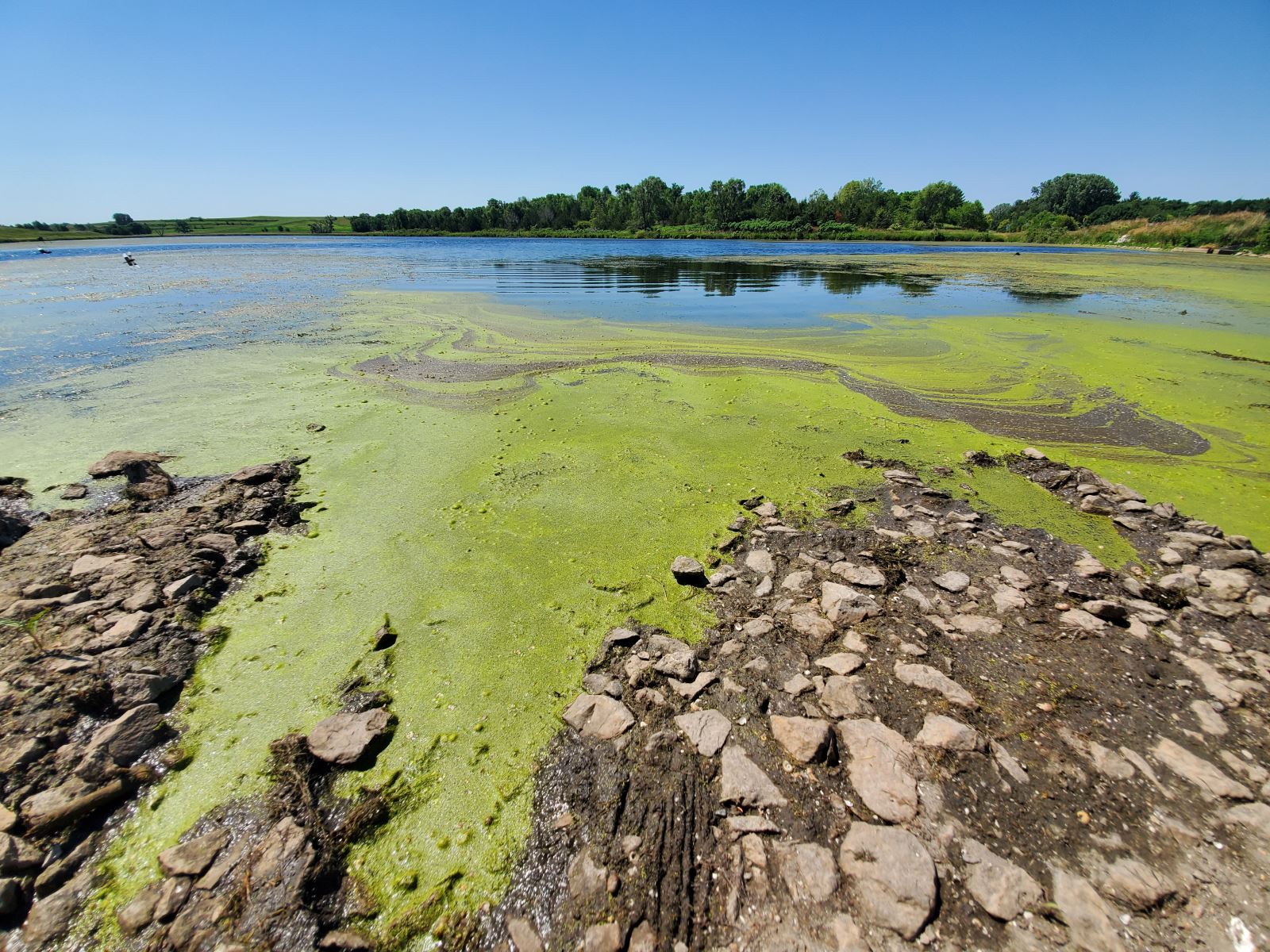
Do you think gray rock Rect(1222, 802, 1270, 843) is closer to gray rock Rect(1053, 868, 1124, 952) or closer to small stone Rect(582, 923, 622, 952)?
gray rock Rect(1053, 868, 1124, 952)

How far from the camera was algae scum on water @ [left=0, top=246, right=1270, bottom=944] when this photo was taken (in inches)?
72.6

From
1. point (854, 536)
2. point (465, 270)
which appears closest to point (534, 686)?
point (854, 536)

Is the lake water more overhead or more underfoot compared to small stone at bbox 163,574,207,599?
more overhead

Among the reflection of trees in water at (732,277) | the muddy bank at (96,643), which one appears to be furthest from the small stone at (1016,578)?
the reflection of trees in water at (732,277)

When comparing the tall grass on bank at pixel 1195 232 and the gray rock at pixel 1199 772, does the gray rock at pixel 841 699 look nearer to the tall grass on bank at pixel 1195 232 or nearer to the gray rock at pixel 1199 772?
the gray rock at pixel 1199 772

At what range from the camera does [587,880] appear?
1.48m

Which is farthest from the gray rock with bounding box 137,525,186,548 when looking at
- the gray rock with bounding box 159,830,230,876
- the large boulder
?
the gray rock with bounding box 159,830,230,876

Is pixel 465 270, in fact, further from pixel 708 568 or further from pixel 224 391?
pixel 708 568

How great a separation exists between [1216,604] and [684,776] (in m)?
2.93

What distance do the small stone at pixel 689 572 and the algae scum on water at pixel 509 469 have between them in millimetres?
99

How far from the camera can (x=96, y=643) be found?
223cm

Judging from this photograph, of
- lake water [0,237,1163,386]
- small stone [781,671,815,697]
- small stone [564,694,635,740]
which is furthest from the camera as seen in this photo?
lake water [0,237,1163,386]

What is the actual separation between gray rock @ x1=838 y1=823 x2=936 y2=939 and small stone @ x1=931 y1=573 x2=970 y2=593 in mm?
1520

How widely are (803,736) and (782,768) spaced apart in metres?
0.15
